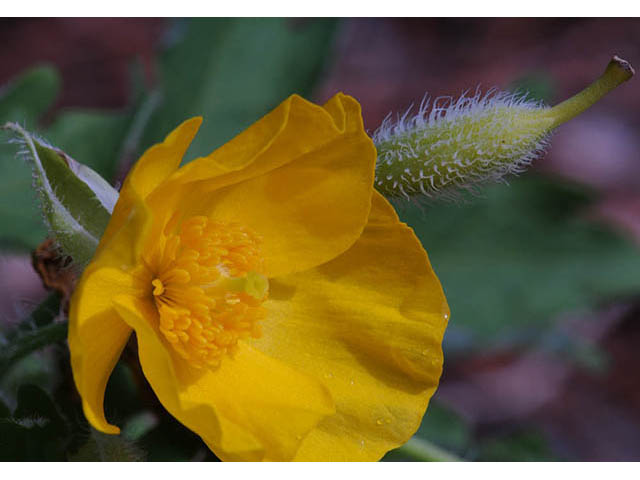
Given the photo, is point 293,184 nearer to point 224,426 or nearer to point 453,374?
point 224,426

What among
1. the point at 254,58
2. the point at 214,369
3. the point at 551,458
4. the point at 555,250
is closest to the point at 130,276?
the point at 214,369

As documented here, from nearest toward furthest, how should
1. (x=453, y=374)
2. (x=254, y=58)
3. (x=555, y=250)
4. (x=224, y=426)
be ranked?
(x=224, y=426) < (x=254, y=58) < (x=555, y=250) < (x=453, y=374)

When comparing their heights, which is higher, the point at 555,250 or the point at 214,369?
the point at 214,369

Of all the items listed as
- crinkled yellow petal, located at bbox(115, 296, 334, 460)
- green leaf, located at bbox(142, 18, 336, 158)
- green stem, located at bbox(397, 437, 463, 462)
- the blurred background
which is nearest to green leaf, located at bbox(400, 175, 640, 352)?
the blurred background

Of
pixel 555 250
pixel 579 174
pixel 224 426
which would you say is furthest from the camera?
pixel 579 174

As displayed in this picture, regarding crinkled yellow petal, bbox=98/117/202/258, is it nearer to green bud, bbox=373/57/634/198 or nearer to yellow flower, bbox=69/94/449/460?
yellow flower, bbox=69/94/449/460

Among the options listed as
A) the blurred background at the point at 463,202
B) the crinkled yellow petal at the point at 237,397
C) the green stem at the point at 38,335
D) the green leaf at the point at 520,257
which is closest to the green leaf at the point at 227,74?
the blurred background at the point at 463,202
